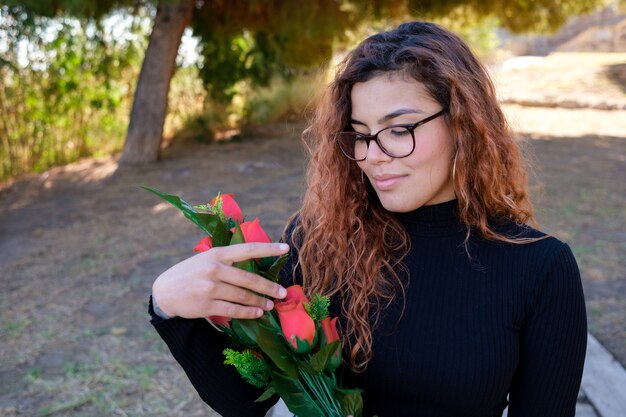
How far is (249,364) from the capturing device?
1.28 meters

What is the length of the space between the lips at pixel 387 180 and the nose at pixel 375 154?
44 mm

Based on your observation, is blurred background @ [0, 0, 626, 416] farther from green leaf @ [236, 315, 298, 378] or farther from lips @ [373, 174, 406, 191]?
green leaf @ [236, 315, 298, 378]

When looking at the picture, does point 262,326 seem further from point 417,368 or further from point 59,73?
point 59,73

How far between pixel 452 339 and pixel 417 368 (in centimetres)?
10

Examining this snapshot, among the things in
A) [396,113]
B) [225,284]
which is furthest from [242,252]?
[396,113]

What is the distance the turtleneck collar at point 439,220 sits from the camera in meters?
1.54

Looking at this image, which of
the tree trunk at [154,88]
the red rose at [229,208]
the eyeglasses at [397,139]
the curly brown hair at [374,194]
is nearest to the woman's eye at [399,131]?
the eyeglasses at [397,139]

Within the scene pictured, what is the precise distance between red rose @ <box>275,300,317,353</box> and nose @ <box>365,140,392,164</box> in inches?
15.3

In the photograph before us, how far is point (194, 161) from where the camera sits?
7.70 metres

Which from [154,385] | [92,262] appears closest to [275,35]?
[92,262]

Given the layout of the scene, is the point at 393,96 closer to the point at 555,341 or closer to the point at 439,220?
the point at 439,220

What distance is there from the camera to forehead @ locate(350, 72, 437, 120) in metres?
1.42

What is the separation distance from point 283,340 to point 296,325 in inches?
2.3

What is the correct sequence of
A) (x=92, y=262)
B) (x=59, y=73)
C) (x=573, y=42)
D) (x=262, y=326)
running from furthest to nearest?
1. (x=573, y=42)
2. (x=59, y=73)
3. (x=92, y=262)
4. (x=262, y=326)
